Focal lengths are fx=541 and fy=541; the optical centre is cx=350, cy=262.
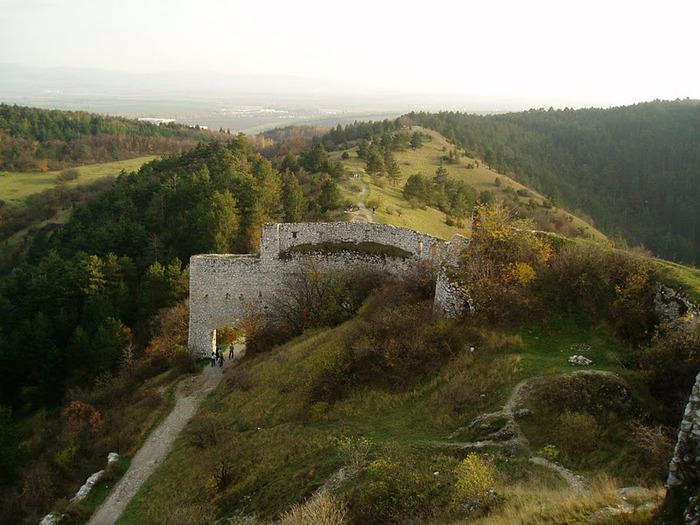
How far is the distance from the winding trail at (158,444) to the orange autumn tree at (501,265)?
39.4 feet

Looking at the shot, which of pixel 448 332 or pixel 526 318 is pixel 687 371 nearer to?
pixel 526 318

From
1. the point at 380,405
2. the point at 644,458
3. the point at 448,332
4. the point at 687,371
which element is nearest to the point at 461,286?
the point at 448,332

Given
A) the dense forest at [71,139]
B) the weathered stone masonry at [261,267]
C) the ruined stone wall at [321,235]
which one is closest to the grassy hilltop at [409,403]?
the weathered stone masonry at [261,267]

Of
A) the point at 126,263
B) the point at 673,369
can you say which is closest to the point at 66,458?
the point at 673,369

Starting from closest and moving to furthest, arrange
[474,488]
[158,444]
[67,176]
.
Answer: [474,488] → [158,444] → [67,176]

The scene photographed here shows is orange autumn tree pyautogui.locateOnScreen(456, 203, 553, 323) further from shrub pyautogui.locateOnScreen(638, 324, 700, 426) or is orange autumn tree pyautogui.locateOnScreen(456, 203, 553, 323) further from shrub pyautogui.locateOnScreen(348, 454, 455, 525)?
shrub pyautogui.locateOnScreen(348, 454, 455, 525)

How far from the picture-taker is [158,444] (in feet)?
64.7

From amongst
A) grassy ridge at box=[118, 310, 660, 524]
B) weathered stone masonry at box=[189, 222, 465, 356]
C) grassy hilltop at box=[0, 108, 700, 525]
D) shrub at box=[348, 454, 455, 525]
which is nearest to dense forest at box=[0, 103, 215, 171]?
grassy hilltop at box=[0, 108, 700, 525]

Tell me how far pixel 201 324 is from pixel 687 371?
2176cm

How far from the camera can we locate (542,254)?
17562mm

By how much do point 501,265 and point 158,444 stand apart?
13744mm

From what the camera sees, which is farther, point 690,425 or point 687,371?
Result: point 687,371

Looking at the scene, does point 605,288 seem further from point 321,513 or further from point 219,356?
point 219,356

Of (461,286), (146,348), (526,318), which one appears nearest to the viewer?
(526,318)
